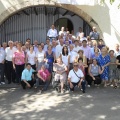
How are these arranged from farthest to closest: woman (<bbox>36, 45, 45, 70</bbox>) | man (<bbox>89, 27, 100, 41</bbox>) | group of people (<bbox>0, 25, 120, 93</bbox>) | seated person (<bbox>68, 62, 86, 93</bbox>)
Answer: man (<bbox>89, 27, 100, 41</bbox>) → woman (<bbox>36, 45, 45, 70</bbox>) → group of people (<bbox>0, 25, 120, 93</bbox>) → seated person (<bbox>68, 62, 86, 93</bbox>)

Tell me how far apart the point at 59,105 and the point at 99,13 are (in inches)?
238

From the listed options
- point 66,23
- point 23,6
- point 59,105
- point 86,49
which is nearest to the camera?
point 59,105

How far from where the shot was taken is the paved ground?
23.1ft

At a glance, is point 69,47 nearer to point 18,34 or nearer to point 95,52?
point 95,52

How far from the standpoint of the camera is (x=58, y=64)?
9273 mm

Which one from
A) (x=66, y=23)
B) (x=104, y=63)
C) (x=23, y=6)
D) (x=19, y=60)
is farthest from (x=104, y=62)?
(x=66, y=23)

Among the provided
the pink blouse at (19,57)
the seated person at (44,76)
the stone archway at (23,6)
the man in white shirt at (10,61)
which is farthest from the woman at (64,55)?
the stone archway at (23,6)

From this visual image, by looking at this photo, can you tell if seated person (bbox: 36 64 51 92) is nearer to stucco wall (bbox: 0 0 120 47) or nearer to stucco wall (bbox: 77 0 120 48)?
stucco wall (bbox: 0 0 120 47)

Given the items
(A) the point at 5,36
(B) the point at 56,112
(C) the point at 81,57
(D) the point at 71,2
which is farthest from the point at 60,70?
(A) the point at 5,36

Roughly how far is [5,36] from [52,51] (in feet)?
15.2

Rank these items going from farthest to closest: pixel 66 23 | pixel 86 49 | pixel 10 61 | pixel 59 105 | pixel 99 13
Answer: pixel 66 23 < pixel 99 13 < pixel 86 49 < pixel 10 61 < pixel 59 105

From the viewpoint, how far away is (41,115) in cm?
710

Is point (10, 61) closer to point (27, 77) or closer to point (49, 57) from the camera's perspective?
point (27, 77)

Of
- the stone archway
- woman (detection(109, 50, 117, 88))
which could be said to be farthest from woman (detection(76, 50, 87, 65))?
the stone archway
